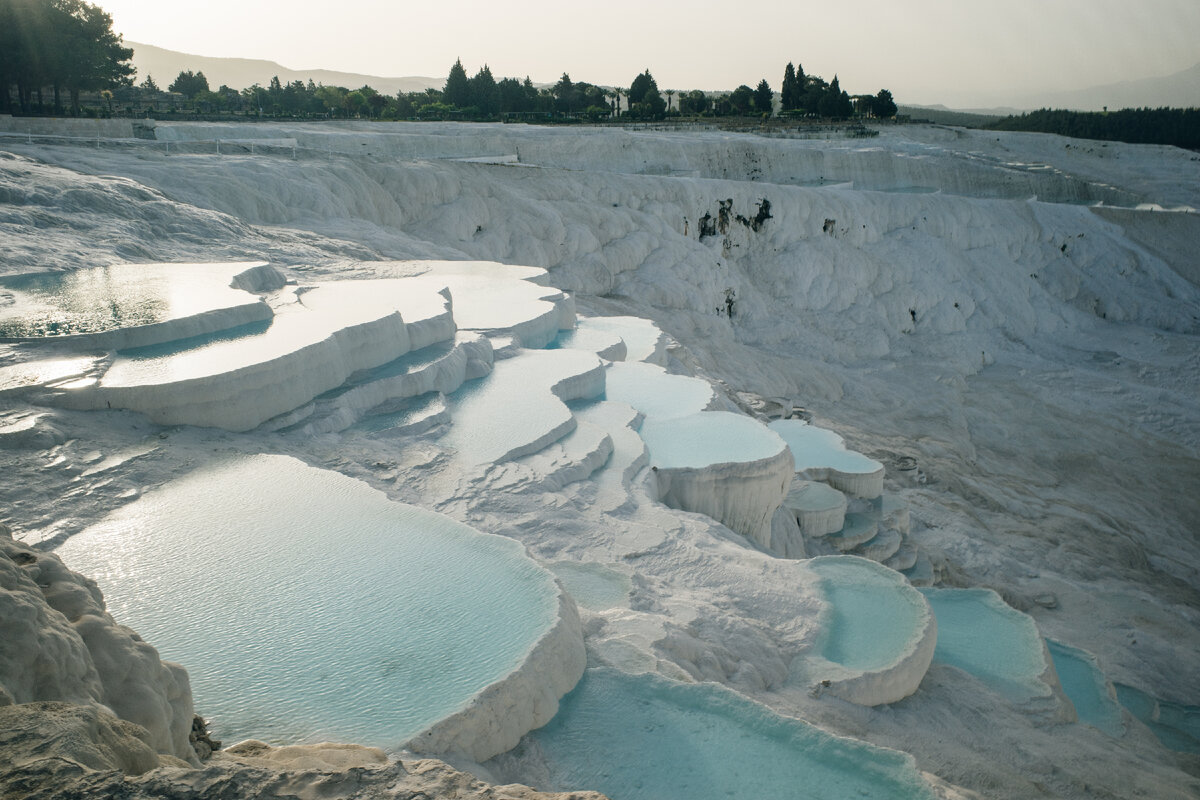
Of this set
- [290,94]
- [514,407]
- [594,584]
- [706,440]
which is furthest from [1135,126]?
[594,584]

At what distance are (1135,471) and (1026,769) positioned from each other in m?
10.9

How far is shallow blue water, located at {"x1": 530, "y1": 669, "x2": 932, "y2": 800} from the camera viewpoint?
9.68ft

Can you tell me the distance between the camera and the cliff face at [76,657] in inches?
72.6

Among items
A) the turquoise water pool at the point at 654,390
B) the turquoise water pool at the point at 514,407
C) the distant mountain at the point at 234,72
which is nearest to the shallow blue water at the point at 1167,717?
the turquoise water pool at the point at 654,390

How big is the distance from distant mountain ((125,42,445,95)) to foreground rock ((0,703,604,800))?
124727 mm

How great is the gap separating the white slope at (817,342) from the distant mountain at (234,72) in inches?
4235

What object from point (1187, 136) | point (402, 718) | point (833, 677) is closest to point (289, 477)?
point (402, 718)

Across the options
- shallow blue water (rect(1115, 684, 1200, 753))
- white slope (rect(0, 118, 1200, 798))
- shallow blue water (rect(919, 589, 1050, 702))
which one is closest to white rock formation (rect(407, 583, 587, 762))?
white slope (rect(0, 118, 1200, 798))

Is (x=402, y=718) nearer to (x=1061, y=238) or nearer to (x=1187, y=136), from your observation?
(x=1061, y=238)

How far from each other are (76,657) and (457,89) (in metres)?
36.7

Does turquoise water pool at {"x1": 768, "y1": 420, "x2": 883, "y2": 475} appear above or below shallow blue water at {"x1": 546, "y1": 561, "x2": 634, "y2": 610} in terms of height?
below

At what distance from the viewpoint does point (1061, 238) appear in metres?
21.9

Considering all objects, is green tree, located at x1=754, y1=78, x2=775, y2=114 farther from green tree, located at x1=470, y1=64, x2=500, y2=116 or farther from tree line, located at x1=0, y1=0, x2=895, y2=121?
green tree, located at x1=470, y1=64, x2=500, y2=116

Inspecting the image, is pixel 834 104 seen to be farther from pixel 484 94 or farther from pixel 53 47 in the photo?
pixel 53 47
